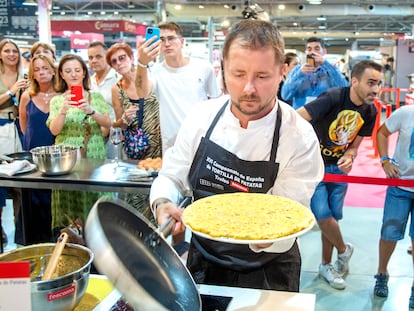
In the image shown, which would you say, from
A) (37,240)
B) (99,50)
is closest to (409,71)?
(99,50)

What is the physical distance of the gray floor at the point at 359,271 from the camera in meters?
3.13

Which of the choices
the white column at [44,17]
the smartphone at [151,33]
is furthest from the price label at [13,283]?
the white column at [44,17]

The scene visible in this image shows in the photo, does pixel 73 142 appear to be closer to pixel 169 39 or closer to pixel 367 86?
pixel 169 39

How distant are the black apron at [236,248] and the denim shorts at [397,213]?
1.72m

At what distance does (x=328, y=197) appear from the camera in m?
3.41

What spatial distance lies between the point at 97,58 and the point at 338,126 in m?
2.34

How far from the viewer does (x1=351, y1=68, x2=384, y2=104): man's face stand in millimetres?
3088

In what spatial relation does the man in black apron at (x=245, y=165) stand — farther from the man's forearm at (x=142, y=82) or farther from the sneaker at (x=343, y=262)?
the sneaker at (x=343, y=262)

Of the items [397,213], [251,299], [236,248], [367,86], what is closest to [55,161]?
[236,248]

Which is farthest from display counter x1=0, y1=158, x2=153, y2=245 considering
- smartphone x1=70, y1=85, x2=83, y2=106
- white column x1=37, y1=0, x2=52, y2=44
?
white column x1=37, y1=0, x2=52, y2=44

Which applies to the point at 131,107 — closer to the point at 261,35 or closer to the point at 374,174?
the point at 261,35

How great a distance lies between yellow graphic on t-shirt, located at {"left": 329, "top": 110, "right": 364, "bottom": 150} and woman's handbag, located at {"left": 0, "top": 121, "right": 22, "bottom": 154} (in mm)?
2701

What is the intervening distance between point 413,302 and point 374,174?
412cm

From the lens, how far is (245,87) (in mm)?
1428
